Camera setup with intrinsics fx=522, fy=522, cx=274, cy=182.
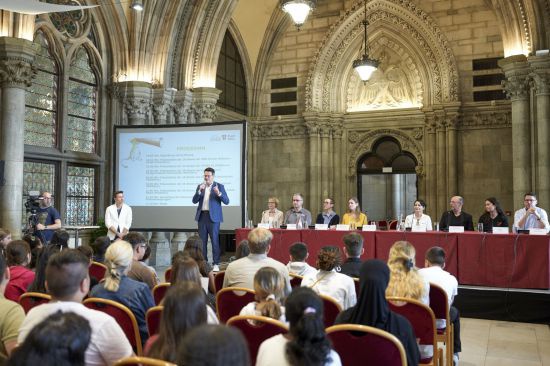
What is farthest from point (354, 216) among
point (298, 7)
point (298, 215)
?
point (298, 7)

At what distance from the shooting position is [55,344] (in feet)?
4.84

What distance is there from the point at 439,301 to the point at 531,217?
425 centimetres

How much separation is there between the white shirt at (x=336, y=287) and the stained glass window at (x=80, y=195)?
8.41 m

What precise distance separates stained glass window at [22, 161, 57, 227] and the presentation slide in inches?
49.4

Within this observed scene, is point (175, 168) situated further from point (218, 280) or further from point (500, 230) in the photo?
point (500, 230)

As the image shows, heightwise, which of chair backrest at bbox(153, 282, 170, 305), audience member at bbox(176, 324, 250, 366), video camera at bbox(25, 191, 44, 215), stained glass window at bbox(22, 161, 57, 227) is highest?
stained glass window at bbox(22, 161, 57, 227)

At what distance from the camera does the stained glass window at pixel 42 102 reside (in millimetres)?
10055

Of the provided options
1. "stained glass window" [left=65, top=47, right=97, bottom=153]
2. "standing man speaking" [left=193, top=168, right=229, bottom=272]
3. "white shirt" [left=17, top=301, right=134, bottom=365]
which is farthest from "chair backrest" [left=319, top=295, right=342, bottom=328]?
"stained glass window" [left=65, top=47, right=97, bottom=153]

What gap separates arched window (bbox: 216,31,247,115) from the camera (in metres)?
14.8

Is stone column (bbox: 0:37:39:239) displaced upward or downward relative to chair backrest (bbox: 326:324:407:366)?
upward

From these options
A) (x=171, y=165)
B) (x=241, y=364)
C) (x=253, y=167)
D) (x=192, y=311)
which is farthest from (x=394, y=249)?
(x=253, y=167)

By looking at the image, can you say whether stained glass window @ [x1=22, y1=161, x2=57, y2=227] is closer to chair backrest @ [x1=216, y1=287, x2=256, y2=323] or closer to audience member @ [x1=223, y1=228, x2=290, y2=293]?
audience member @ [x1=223, y1=228, x2=290, y2=293]

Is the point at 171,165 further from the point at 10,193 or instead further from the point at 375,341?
the point at 375,341

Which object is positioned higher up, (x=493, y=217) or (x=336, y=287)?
(x=493, y=217)
